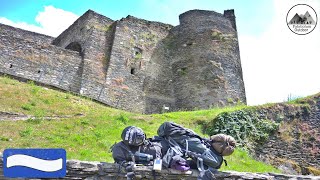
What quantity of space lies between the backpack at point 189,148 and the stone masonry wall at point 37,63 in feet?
46.0

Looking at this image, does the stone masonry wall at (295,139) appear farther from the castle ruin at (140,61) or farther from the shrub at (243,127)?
the castle ruin at (140,61)

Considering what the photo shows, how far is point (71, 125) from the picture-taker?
11.1 meters

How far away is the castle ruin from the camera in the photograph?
18.5 m

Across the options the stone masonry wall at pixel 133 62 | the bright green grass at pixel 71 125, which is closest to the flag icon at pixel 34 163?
the bright green grass at pixel 71 125

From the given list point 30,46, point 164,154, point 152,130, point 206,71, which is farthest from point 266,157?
point 30,46

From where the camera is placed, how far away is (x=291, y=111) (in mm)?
13453

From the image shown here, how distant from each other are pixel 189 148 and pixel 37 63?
1481 cm

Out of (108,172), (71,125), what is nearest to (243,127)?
(71,125)

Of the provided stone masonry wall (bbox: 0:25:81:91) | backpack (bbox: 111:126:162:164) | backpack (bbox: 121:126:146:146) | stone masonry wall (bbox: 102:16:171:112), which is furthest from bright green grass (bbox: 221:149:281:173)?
stone masonry wall (bbox: 0:25:81:91)

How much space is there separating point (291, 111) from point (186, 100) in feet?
25.2

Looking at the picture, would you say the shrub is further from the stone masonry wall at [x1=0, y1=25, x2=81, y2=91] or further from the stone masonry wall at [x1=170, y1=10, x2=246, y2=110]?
the stone masonry wall at [x1=0, y1=25, x2=81, y2=91]

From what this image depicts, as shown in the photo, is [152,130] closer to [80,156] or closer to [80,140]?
[80,140]

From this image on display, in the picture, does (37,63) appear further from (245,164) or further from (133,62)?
(245,164)

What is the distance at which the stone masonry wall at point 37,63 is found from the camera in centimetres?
1775
